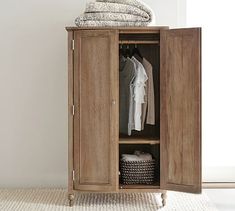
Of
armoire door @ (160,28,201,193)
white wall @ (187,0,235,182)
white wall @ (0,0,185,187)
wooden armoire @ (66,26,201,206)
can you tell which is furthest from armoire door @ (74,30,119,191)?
white wall @ (187,0,235,182)

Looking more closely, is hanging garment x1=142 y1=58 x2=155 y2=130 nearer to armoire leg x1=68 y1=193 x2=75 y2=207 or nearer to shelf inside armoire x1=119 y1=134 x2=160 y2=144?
shelf inside armoire x1=119 y1=134 x2=160 y2=144

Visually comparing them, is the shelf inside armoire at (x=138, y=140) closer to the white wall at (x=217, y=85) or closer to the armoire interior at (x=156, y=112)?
the armoire interior at (x=156, y=112)

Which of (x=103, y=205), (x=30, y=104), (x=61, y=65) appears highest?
(x=61, y=65)

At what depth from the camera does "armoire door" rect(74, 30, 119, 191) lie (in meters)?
3.80

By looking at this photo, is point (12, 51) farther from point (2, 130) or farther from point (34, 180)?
point (34, 180)

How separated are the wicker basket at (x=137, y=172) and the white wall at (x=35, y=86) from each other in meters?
0.79

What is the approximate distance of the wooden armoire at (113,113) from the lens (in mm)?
3734

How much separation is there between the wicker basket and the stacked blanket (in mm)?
1160

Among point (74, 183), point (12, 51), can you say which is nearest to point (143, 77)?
point (74, 183)

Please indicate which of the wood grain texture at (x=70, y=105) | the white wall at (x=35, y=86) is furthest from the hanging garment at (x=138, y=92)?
the white wall at (x=35, y=86)

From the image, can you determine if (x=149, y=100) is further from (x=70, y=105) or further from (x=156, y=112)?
(x=70, y=105)

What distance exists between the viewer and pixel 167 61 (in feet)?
12.4

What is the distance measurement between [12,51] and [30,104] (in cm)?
53

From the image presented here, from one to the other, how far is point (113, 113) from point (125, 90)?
339 millimetres
